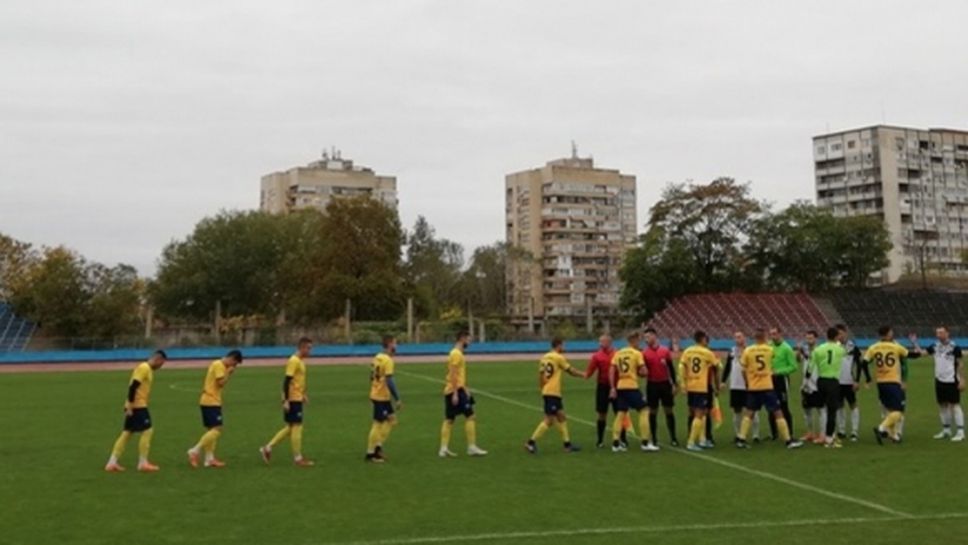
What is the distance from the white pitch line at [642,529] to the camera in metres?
9.32

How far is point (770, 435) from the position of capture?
18.1 m

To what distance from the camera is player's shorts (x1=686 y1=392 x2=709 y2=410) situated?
16.1 metres

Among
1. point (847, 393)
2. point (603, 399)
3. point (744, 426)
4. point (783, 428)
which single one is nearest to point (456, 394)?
point (603, 399)

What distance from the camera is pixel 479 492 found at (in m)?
12.0

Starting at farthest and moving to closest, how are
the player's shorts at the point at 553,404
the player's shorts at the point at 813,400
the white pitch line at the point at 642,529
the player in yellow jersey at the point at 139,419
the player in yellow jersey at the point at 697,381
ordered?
the player's shorts at the point at 813,400 → the player in yellow jersey at the point at 697,381 → the player's shorts at the point at 553,404 → the player in yellow jersey at the point at 139,419 → the white pitch line at the point at 642,529

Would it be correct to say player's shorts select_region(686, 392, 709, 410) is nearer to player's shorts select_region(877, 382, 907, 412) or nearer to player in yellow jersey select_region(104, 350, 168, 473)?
player's shorts select_region(877, 382, 907, 412)

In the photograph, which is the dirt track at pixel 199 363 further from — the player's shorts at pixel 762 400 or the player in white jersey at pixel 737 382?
the player's shorts at pixel 762 400

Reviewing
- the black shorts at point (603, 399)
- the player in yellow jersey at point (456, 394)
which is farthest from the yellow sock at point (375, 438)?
the black shorts at point (603, 399)

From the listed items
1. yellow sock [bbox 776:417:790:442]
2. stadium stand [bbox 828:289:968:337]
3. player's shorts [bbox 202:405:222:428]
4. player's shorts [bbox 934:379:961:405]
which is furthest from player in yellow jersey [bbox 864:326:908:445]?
stadium stand [bbox 828:289:968:337]

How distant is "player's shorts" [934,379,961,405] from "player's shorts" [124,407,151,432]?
14.6 meters

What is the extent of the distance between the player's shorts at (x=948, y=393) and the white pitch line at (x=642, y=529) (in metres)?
7.87

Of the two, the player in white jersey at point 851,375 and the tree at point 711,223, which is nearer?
the player in white jersey at point 851,375

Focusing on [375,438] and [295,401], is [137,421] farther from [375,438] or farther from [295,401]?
[375,438]

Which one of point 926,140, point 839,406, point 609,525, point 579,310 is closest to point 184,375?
point 839,406
